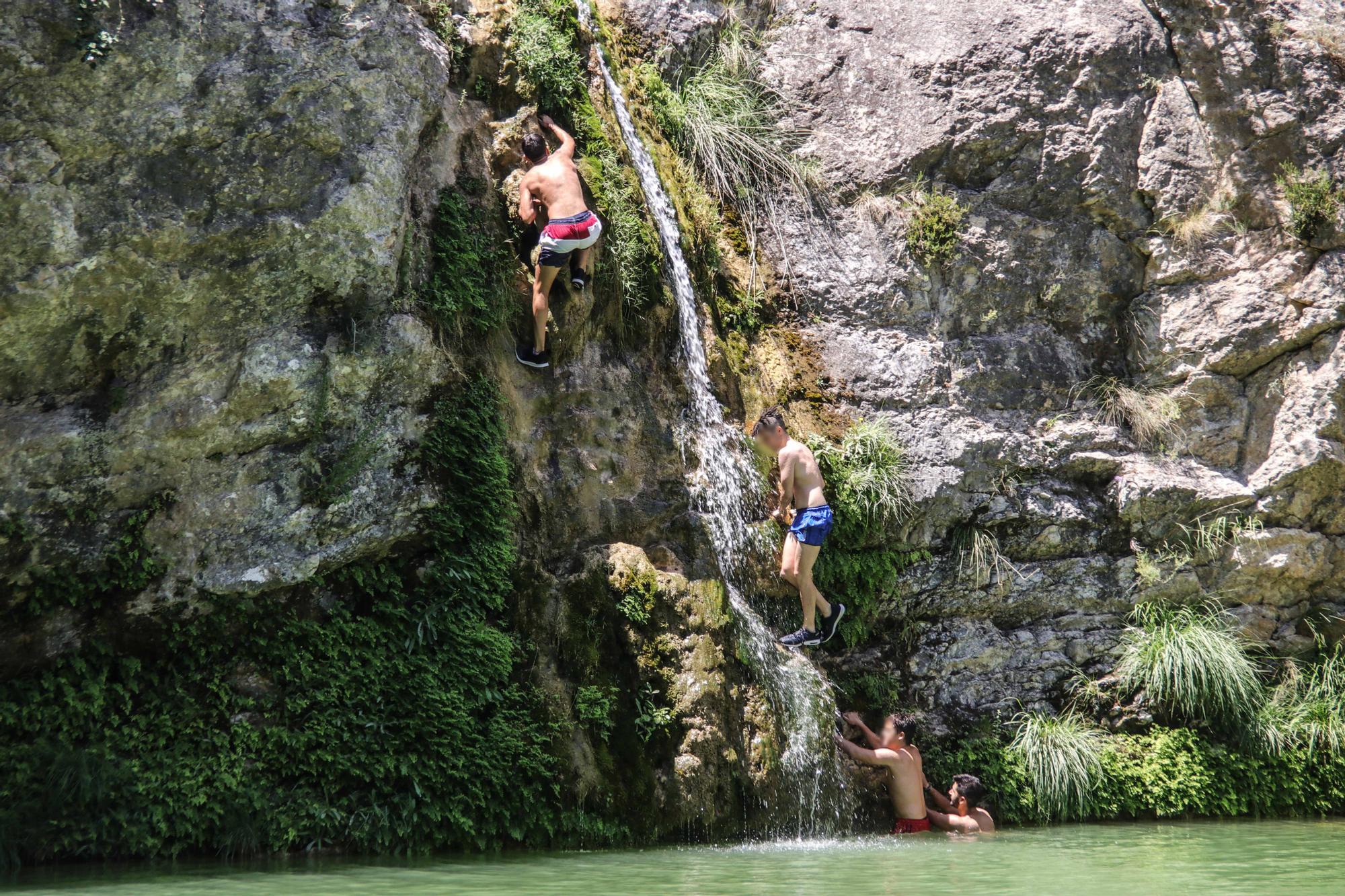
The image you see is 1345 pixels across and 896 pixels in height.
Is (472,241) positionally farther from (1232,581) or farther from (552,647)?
(1232,581)

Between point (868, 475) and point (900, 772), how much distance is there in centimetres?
232

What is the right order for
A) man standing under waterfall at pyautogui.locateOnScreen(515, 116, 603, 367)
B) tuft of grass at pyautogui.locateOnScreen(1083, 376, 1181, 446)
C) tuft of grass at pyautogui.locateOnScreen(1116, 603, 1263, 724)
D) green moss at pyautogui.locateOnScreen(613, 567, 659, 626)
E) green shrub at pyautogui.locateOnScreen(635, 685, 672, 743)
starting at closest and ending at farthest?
1. green shrub at pyautogui.locateOnScreen(635, 685, 672, 743)
2. green moss at pyautogui.locateOnScreen(613, 567, 659, 626)
3. man standing under waterfall at pyautogui.locateOnScreen(515, 116, 603, 367)
4. tuft of grass at pyautogui.locateOnScreen(1116, 603, 1263, 724)
5. tuft of grass at pyautogui.locateOnScreen(1083, 376, 1181, 446)

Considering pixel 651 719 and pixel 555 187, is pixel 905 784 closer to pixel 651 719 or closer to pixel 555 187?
pixel 651 719

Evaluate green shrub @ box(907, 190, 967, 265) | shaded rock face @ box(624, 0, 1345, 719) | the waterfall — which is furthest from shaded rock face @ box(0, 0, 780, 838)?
green shrub @ box(907, 190, 967, 265)

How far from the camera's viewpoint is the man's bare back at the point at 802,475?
26.3 ft

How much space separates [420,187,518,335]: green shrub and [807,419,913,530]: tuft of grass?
9.42 feet

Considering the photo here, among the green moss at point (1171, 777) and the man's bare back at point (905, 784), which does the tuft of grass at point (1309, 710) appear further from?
the man's bare back at point (905, 784)

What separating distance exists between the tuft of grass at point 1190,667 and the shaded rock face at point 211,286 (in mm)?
6090

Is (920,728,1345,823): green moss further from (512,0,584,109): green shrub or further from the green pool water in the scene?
(512,0,584,109): green shrub

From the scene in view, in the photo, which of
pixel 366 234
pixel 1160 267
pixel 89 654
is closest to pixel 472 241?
pixel 366 234

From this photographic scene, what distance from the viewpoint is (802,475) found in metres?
8.05

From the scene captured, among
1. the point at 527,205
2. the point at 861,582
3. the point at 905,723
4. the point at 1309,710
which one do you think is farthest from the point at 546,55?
the point at 1309,710

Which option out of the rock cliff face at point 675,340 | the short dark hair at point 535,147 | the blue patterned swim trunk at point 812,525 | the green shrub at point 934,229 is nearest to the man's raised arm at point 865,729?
the rock cliff face at point 675,340

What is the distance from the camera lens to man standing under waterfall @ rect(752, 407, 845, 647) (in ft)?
26.2
